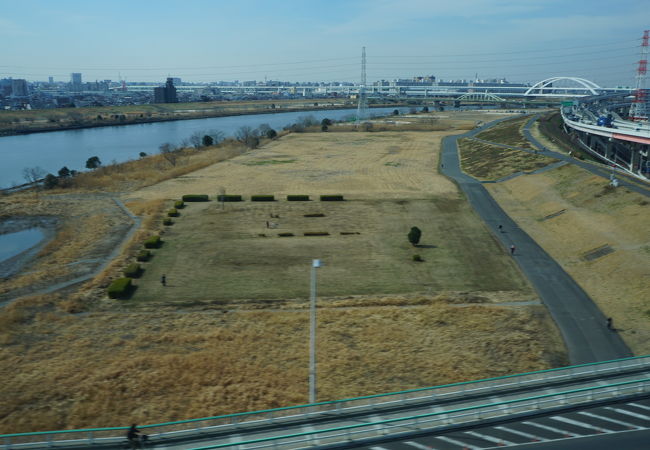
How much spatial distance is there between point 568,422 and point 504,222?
2987 centimetres

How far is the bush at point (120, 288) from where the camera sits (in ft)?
91.0

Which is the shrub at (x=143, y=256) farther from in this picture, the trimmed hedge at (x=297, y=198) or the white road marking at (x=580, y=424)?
the white road marking at (x=580, y=424)

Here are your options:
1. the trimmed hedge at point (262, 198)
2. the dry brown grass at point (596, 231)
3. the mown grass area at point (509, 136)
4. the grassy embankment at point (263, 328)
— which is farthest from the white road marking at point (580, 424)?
the mown grass area at point (509, 136)

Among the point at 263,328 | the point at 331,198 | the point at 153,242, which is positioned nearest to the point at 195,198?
the point at 331,198

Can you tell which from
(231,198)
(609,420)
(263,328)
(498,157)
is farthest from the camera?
(498,157)

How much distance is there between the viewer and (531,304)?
2672cm

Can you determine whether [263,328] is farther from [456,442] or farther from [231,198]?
[231,198]

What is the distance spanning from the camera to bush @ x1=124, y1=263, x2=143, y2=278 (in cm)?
3068

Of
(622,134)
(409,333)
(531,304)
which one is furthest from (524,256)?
(622,134)

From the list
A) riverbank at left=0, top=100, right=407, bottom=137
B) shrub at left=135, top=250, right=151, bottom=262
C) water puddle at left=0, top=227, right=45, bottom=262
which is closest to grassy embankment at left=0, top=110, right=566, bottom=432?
shrub at left=135, top=250, right=151, bottom=262

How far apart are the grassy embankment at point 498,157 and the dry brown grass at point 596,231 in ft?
16.2

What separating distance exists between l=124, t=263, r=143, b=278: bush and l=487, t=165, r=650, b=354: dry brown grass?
86.1 ft

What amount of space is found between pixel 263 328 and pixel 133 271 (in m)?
11.0

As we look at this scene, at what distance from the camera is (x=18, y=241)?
40.7 metres
